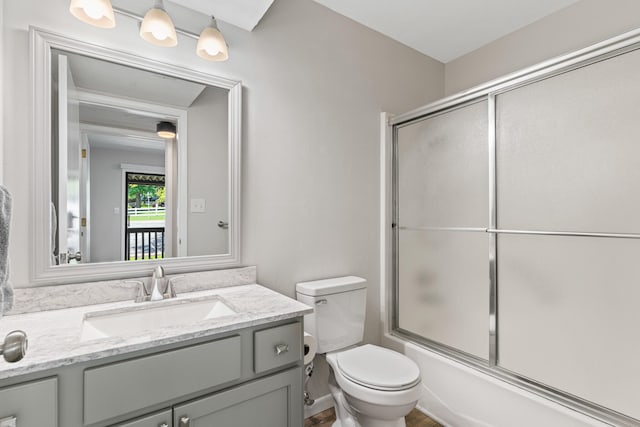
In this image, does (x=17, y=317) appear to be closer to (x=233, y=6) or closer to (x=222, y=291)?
(x=222, y=291)

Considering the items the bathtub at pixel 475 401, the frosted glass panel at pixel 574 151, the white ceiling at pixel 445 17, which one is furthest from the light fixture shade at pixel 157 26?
the bathtub at pixel 475 401

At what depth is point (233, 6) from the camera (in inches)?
59.6

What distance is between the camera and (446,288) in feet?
6.69

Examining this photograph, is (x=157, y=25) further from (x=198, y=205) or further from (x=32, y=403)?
(x=32, y=403)

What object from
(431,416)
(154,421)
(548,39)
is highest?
(548,39)

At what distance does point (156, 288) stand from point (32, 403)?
1.85 feet

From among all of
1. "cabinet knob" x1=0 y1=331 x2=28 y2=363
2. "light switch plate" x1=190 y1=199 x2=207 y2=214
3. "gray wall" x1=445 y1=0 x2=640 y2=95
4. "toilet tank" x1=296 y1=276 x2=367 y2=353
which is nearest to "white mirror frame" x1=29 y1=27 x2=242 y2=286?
"light switch plate" x1=190 y1=199 x2=207 y2=214

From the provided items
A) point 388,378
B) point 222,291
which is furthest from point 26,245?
point 388,378

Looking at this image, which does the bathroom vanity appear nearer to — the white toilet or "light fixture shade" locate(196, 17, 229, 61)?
the white toilet

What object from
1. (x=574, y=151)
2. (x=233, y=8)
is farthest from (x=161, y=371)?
(x=574, y=151)

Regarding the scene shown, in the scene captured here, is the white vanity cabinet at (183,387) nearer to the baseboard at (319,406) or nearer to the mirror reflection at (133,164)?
the mirror reflection at (133,164)

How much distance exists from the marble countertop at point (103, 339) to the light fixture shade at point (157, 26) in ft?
3.59

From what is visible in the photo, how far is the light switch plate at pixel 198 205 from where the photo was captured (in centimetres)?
156

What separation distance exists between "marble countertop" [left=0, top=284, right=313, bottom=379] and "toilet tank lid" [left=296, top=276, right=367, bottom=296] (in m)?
0.35
